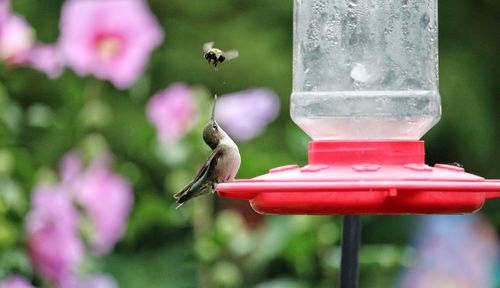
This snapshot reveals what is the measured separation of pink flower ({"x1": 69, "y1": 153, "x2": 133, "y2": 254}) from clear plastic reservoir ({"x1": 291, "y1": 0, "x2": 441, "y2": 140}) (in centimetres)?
156

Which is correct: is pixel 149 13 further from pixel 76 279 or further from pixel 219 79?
pixel 76 279

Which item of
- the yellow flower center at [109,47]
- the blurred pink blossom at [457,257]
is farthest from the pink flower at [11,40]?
the blurred pink blossom at [457,257]

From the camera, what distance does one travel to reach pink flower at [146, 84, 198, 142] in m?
4.12

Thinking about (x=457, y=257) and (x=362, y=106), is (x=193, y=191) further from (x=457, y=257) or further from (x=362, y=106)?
(x=457, y=257)

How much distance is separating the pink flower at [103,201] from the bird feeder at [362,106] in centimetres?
152

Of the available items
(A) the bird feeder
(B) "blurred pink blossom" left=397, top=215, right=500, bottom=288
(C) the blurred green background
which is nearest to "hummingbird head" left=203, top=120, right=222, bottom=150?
(A) the bird feeder

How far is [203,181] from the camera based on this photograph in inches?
90.2

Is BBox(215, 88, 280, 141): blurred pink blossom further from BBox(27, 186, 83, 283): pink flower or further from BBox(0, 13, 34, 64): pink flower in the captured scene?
BBox(0, 13, 34, 64): pink flower

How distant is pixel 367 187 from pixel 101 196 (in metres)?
2.22

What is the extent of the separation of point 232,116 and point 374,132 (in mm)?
1735

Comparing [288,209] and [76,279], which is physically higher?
[288,209]

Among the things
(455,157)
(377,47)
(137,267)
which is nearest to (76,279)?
(137,267)

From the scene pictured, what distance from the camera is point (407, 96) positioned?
2.60 m

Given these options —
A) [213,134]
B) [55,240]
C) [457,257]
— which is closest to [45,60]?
[55,240]
